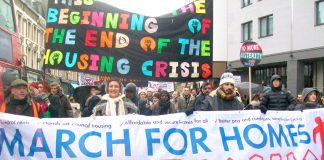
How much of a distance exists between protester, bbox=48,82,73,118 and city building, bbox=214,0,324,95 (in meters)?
18.1

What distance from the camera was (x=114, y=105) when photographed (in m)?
6.20

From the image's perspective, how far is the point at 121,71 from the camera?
23.2ft

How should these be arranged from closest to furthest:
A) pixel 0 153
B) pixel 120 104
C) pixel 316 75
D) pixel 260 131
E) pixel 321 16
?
pixel 0 153
pixel 260 131
pixel 120 104
pixel 321 16
pixel 316 75

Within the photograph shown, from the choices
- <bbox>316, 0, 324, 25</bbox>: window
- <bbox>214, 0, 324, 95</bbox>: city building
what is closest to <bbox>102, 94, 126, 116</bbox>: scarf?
<bbox>214, 0, 324, 95</bbox>: city building

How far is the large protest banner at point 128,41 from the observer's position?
278 inches

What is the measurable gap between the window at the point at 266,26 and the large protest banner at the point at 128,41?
895 inches

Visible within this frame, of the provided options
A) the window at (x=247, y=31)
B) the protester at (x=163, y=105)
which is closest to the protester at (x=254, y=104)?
the protester at (x=163, y=105)

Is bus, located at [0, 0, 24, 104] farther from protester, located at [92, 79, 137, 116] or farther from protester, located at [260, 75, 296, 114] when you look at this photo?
protester, located at [260, 75, 296, 114]

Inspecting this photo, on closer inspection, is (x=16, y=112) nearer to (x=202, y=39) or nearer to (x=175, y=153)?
(x=175, y=153)

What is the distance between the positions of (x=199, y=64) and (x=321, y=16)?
19.2 m

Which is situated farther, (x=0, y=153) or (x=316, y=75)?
(x=316, y=75)

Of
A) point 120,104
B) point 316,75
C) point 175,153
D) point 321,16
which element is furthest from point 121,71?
point 316,75

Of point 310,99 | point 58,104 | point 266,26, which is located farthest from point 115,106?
point 266,26

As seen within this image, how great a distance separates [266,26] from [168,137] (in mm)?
25570
